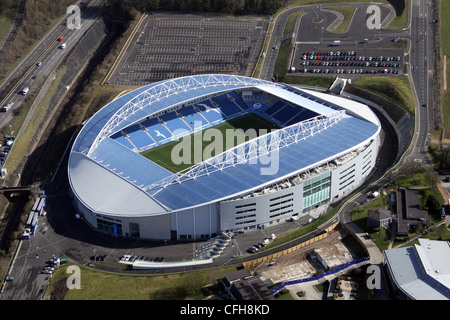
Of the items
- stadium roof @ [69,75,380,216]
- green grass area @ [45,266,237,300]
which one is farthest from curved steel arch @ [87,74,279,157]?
green grass area @ [45,266,237,300]

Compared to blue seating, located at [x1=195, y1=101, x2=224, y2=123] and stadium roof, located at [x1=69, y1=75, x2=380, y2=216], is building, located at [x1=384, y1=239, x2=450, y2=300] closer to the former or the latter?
stadium roof, located at [x1=69, y1=75, x2=380, y2=216]

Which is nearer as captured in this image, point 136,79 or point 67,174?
point 67,174

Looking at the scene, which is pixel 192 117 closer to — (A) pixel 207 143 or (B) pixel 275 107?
(A) pixel 207 143

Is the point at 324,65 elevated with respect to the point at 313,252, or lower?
elevated

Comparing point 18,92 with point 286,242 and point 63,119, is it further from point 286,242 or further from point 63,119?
point 286,242

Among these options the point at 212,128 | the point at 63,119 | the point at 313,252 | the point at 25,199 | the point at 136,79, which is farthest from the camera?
the point at 136,79

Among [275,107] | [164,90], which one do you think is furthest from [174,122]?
[275,107]
